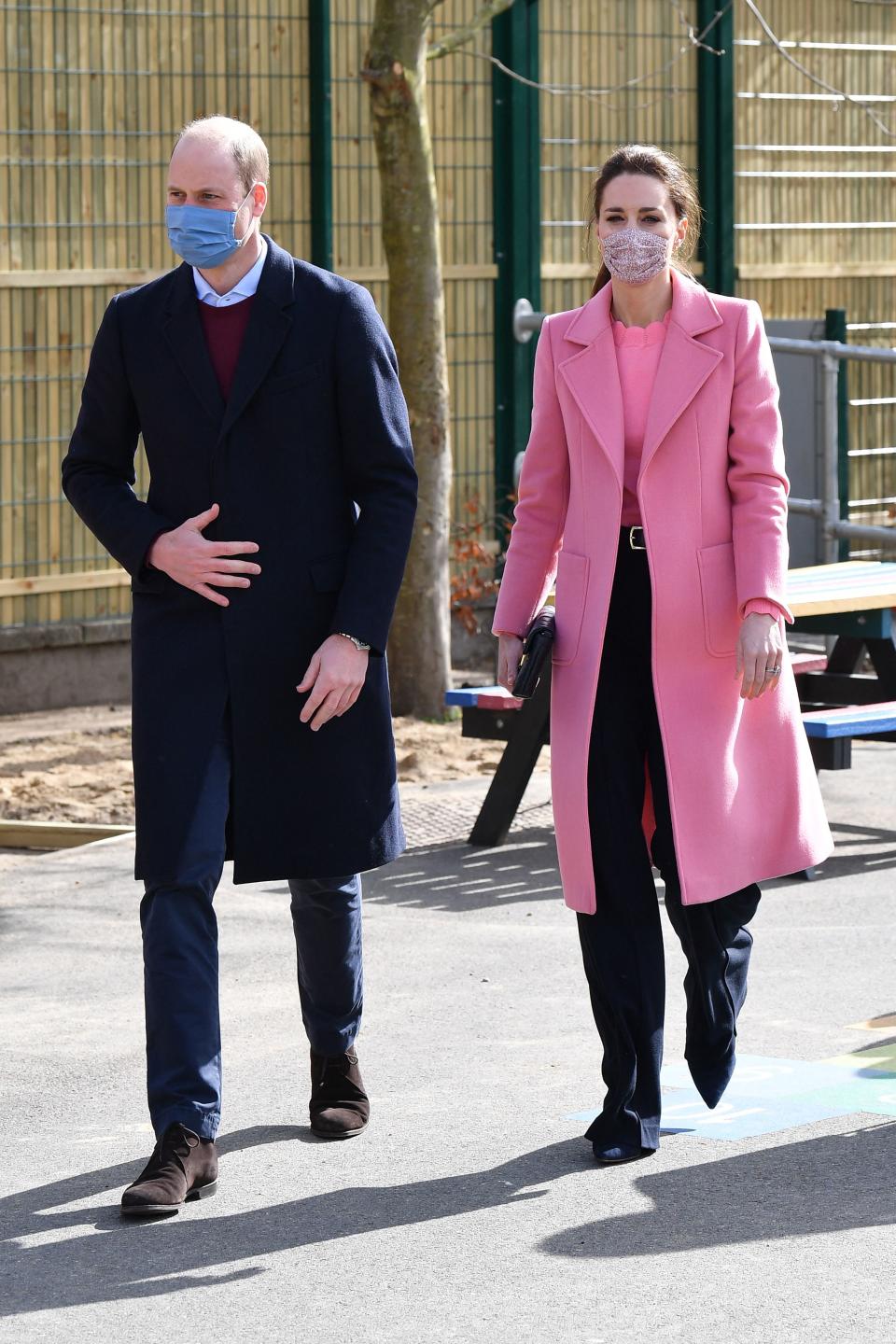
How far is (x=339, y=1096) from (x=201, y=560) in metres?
1.21

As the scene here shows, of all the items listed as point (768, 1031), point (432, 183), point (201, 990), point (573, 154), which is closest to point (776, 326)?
point (573, 154)

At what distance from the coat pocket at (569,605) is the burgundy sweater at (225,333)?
76cm

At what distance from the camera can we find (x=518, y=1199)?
4578mm

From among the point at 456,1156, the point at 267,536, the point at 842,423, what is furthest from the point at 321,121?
the point at 456,1156

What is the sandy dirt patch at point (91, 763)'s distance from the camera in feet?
29.6

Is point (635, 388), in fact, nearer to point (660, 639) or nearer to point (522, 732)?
point (660, 639)

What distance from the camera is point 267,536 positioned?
475cm

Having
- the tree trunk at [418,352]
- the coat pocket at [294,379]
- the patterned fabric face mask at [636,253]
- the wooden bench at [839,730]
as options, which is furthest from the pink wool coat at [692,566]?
the tree trunk at [418,352]

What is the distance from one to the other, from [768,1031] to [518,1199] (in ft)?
4.57

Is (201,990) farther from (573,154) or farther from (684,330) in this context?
(573,154)

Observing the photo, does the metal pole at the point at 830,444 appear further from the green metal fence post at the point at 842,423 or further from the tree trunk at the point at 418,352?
the tree trunk at the point at 418,352

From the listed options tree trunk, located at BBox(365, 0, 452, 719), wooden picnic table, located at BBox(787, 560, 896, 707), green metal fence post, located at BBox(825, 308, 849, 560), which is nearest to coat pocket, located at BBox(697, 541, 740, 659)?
wooden picnic table, located at BBox(787, 560, 896, 707)

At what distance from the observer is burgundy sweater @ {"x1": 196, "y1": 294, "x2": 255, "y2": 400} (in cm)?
479

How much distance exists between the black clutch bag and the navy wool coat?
281 millimetres
